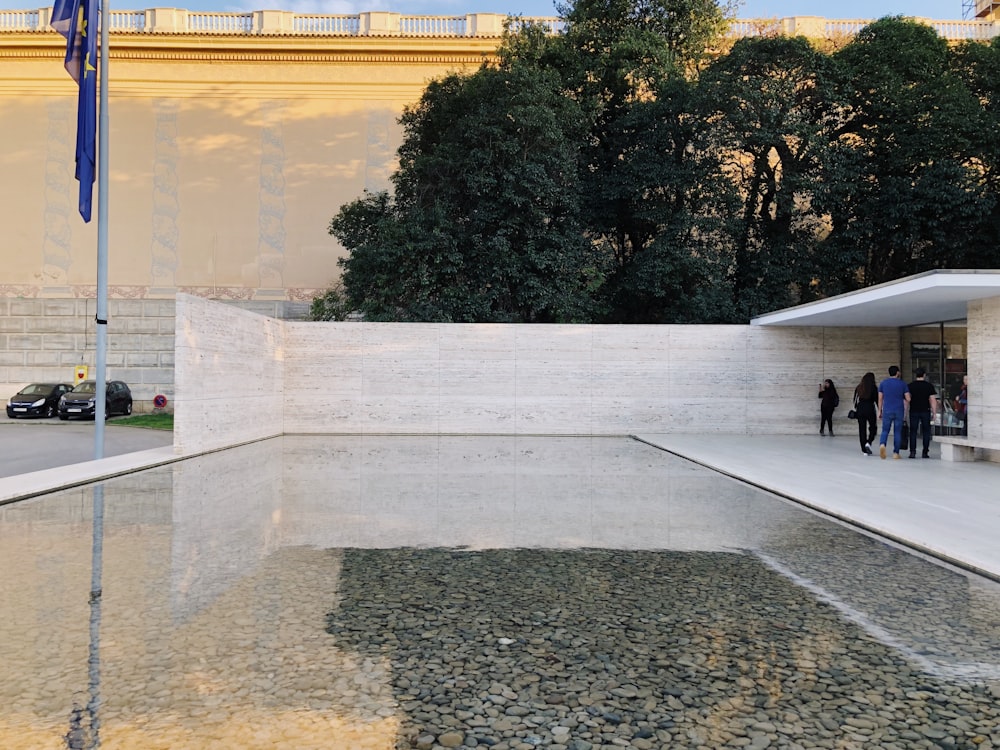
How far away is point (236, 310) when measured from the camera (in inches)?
615

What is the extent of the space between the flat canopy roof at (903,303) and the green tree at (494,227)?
585 centimetres

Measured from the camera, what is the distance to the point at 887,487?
9969 mm

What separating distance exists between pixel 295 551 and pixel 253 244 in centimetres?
2374

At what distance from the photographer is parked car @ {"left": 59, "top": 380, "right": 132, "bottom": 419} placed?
23297 millimetres

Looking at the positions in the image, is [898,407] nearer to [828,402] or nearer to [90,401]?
[828,402]

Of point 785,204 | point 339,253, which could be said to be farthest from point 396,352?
point 785,204

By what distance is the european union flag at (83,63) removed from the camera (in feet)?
41.1

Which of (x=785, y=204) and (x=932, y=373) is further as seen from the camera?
(x=785, y=204)

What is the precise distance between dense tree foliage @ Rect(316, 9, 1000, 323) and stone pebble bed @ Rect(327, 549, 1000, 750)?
15863 millimetres

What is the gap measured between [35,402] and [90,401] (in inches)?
86.9

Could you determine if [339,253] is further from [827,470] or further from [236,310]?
[827,470]

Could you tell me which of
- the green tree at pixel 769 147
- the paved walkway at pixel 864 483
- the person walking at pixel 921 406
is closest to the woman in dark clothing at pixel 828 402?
the paved walkway at pixel 864 483

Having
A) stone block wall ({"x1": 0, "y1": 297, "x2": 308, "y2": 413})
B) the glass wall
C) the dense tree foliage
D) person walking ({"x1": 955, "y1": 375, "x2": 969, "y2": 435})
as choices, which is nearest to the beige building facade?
stone block wall ({"x1": 0, "y1": 297, "x2": 308, "y2": 413})

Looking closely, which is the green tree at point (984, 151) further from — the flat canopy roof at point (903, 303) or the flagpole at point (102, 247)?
the flagpole at point (102, 247)
